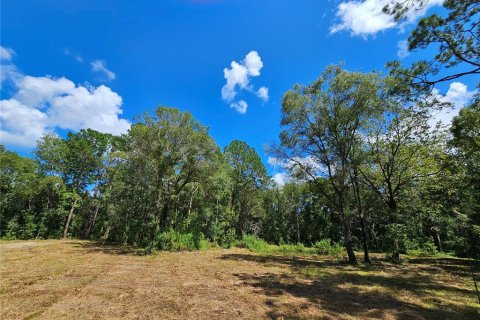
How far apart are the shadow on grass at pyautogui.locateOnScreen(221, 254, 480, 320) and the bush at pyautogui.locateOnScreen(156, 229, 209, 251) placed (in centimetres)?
974

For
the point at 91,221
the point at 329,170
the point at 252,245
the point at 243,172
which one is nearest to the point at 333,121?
the point at 329,170

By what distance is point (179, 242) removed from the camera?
1912 centimetres

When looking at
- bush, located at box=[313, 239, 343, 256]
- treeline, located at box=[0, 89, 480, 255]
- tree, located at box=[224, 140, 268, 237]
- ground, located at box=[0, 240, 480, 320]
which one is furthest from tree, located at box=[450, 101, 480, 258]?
tree, located at box=[224, 140, 268, 237]

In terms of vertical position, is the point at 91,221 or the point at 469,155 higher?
the point at 469,155

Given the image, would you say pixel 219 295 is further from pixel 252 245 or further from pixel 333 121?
pixel 252 245

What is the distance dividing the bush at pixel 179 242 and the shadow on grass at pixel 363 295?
9745 millimetres

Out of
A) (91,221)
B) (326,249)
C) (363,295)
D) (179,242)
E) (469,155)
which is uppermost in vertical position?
(469,155)

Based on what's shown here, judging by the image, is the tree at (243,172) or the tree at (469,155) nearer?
the tree at (469,155)

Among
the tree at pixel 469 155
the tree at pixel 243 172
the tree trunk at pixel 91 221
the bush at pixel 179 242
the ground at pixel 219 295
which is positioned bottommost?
the ground at pixel 219 295

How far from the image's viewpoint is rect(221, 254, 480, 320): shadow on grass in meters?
5.44

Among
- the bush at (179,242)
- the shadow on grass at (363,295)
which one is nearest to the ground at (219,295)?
the shadow on grass at (363,295)

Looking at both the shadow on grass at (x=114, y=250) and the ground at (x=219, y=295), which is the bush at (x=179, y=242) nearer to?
the shadow on grass at (x=114, y=250)

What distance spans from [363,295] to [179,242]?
1492cm

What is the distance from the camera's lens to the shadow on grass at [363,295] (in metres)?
5.44
